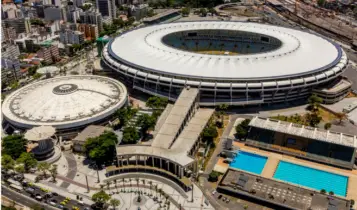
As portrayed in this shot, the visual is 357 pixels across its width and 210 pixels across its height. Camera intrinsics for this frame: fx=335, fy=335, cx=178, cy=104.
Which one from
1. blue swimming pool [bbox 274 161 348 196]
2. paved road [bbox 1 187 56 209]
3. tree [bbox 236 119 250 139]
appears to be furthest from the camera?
tree [bbox 236 119 250 139]

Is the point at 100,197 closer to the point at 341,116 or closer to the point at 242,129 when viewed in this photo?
the point at 242,129

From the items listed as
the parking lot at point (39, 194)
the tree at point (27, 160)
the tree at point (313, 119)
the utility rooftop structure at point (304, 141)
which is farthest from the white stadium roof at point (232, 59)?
the parking lot at point (39, 194)

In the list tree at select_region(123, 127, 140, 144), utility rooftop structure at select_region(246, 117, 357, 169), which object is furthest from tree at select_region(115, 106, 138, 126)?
utility rooftop structure at select_region(246, 117, 357, 169)

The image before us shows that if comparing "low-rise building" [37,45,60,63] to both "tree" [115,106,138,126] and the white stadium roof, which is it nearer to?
the white stadium roof

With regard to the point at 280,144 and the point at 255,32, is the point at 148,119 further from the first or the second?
the point at 255,32

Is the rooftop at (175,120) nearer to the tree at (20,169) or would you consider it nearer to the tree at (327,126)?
the tree at (20,169)

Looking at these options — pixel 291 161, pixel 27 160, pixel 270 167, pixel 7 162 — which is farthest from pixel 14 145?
pixel 291 161
